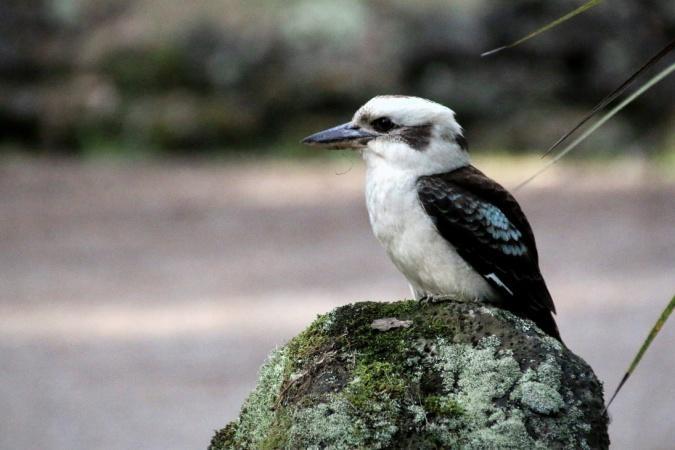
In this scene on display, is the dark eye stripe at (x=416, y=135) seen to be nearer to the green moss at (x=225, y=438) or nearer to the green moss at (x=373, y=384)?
the green moss at (x=373, y=384)

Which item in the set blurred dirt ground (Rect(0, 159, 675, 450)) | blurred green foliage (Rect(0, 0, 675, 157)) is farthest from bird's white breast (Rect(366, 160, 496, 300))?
blurred green foliage (Rect(0, 0, 675, 157))

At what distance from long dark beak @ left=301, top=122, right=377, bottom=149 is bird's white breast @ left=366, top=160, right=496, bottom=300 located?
0.71ft

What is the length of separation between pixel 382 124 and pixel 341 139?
162mm

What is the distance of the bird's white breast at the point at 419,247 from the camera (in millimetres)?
4340

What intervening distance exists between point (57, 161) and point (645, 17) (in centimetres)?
941

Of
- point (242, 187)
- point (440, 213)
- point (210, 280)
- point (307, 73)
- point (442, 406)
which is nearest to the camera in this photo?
point (442, 406)

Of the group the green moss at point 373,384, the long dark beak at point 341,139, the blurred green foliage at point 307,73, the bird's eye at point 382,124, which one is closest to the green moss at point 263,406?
the green moss at point 373,384

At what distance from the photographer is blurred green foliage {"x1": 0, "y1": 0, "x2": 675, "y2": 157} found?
19.2 metres

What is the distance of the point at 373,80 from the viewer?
63.9 feet

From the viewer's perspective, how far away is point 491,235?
14.4ft

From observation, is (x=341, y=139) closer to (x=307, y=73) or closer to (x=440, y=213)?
(x=440, y=213)

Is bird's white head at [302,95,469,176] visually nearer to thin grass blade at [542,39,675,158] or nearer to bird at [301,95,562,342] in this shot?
bird at [301,95,562,342]

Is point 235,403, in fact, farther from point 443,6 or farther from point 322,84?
point 443,6

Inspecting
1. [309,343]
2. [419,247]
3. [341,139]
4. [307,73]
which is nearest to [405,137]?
[341,139]
